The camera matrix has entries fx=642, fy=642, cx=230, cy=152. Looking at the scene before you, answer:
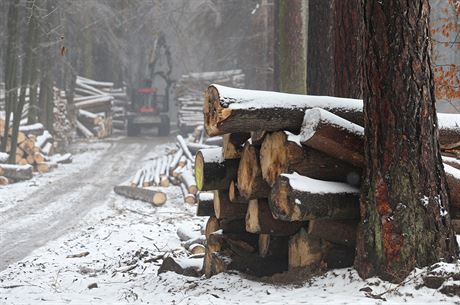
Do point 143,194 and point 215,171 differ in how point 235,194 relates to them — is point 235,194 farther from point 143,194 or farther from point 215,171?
point 143,194

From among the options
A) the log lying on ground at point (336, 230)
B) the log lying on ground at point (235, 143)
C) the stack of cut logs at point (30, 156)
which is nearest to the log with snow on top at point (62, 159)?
the stack of cut logs at point (30, 156)

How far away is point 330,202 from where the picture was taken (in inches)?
220

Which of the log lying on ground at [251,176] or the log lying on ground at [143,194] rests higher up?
the log lying on ground at [251,176]

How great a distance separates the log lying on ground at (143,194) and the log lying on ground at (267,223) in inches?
363

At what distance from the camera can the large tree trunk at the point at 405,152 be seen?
205 inches

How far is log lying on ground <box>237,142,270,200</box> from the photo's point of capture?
242 inches

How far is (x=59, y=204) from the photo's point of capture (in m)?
15.0

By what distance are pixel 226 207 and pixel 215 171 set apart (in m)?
0.49

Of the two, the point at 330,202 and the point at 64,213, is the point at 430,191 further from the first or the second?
the point at 64,213

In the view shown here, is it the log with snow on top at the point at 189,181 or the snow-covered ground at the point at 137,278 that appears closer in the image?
the snow-covered ground at the point at 137,278

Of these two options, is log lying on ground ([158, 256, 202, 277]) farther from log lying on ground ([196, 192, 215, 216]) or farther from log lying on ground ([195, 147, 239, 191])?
log lying on ground ([195, 147, 239, 191])

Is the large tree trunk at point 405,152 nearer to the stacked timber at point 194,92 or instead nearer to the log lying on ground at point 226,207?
the log lying on ground at point 226,207

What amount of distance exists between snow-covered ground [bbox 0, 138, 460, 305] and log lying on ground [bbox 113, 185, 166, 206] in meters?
0.37

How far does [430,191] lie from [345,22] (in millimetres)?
3441
